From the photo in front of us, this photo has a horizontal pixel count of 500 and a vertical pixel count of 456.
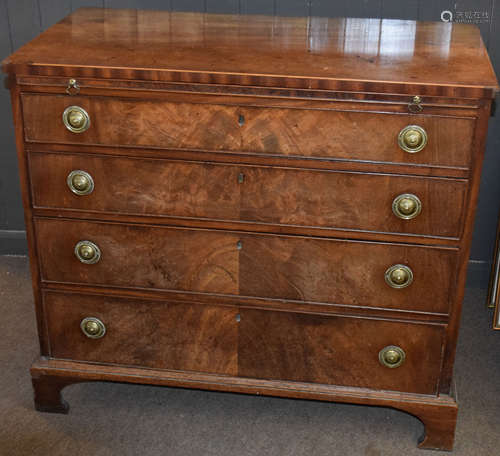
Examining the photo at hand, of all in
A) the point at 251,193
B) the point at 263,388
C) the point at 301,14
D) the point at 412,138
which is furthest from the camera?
the point at 301,14

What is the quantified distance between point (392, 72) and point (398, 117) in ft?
0.39

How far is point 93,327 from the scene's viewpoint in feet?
7.72

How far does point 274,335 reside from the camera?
2307 millimetres

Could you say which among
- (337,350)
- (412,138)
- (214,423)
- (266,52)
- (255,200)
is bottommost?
(214,423)

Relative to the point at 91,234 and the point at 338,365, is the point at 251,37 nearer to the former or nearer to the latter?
the point at 91,234

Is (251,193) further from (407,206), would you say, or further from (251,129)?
(407,206)

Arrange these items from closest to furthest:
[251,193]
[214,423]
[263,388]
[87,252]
Answer: [251,193]
[87,252]
[263,388]
[214,423]

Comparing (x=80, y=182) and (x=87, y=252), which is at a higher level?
(x=80, y=182)

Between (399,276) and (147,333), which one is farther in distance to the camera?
(147,333)

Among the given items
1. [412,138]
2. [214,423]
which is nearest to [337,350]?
[214,423]

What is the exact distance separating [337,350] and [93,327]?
2.27 feet

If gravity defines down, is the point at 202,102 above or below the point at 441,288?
above

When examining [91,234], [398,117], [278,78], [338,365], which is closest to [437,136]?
[398,117]

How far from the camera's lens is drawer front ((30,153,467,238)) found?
2.08 m
